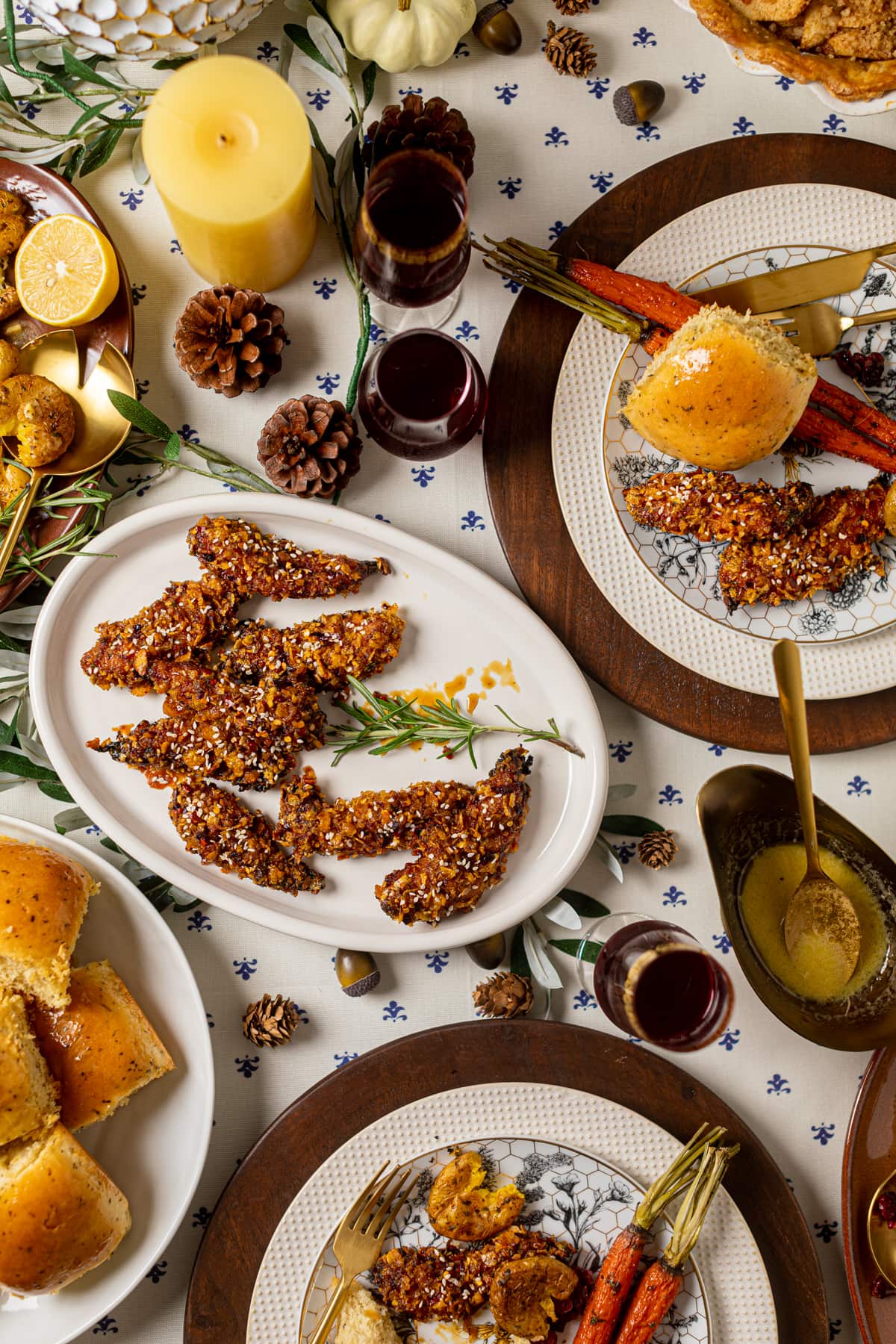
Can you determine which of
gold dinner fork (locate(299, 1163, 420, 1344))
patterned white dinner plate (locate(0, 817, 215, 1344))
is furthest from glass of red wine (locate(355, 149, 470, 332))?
gold dinner fork (locate(299, 1163, 420, 1344))

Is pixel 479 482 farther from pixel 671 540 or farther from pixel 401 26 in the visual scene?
pixel 401 26

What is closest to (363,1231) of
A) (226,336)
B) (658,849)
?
(658,849)

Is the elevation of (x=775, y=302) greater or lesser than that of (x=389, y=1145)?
greater

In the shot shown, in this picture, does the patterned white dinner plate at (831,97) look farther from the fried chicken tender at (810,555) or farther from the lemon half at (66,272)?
the lemon half at (66,272)

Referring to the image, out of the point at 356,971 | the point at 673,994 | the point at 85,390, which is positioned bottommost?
the point at 356,971

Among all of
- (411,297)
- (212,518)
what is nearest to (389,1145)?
(212,518)

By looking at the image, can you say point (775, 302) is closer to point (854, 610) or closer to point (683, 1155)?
point (854, 610)
